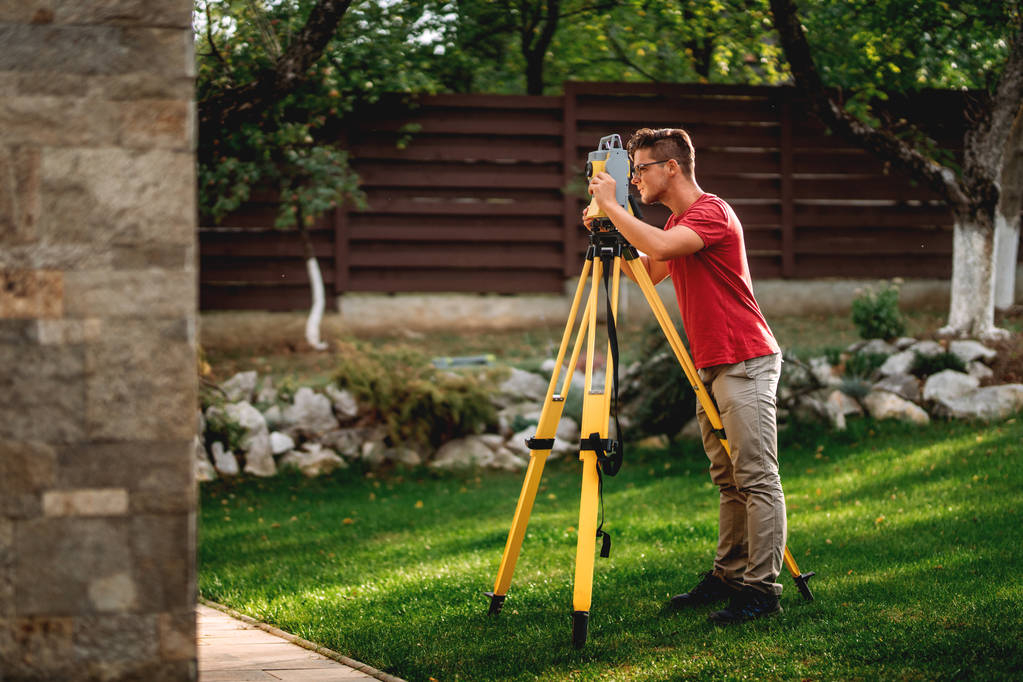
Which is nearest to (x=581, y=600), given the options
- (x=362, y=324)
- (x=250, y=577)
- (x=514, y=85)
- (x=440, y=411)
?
(x=250, y=577)

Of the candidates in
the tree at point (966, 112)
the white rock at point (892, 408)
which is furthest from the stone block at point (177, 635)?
the tree at point (966, 112)

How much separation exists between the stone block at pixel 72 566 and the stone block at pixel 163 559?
0.07 ft

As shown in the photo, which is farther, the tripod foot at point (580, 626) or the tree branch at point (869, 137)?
the tree branch at point (869, 137)

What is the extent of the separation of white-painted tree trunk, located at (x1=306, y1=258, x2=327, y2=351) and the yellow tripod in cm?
625

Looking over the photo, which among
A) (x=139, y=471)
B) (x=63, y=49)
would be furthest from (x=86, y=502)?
(x=63, y=49)

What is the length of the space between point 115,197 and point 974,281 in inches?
331

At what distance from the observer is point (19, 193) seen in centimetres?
261

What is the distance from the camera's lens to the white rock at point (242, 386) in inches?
344

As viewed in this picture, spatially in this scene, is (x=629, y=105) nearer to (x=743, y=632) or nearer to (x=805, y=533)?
(x=805, y=533)

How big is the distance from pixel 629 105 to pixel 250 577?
774 centimetres

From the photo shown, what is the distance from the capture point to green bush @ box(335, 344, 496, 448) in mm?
8539

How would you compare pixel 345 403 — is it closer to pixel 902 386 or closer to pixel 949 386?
pixel 902 386

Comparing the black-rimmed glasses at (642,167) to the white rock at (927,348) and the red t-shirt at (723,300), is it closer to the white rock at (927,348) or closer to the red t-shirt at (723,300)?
the red t-shirt at (723,300)

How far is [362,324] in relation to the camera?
1130 cm
